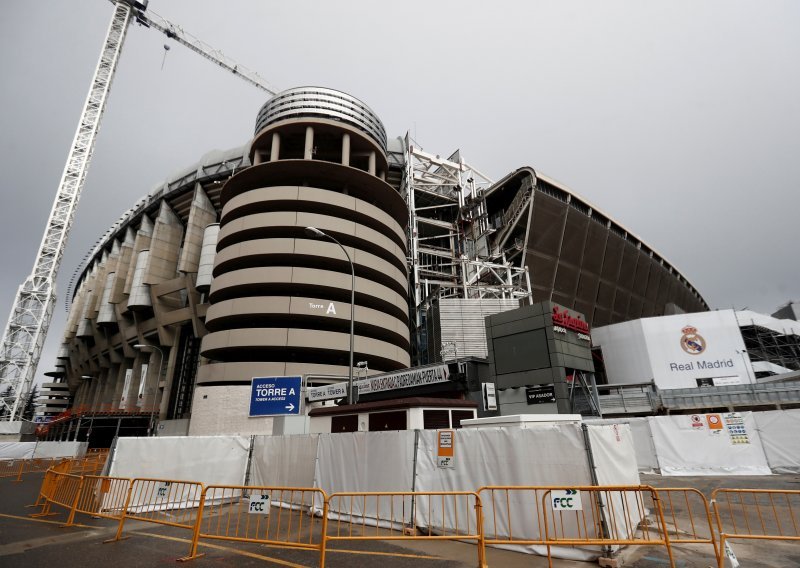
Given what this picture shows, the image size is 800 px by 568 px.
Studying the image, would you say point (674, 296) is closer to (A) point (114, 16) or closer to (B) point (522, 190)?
(B) point (522, 190)

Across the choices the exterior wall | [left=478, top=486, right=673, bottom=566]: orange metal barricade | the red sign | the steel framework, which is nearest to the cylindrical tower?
the steel framework

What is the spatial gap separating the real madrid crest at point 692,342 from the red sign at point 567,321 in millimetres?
28849

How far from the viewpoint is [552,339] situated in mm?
27297

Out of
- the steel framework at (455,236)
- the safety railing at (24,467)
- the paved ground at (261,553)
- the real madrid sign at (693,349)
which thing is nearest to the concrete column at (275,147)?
the steel framework at (455,236)

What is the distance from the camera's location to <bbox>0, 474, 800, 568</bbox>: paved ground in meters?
7.09

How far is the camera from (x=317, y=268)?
4256cm

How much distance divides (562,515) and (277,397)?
43.3 ft

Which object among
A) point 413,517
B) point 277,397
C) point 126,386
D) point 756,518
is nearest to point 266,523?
point 413,517

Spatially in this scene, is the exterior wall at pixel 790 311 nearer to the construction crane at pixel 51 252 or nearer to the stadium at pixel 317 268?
the stadium at pixel 317 268

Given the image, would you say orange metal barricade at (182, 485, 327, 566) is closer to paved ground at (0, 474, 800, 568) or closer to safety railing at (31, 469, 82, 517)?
paved ground at (0, 474, 800, 568)

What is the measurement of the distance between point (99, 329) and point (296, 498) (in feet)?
228

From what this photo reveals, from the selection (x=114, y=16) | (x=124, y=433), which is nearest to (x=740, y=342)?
(x=124, y=433)

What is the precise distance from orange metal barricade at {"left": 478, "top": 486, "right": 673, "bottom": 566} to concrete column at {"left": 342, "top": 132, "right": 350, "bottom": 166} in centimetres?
4069

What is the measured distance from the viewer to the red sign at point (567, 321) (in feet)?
91.3
